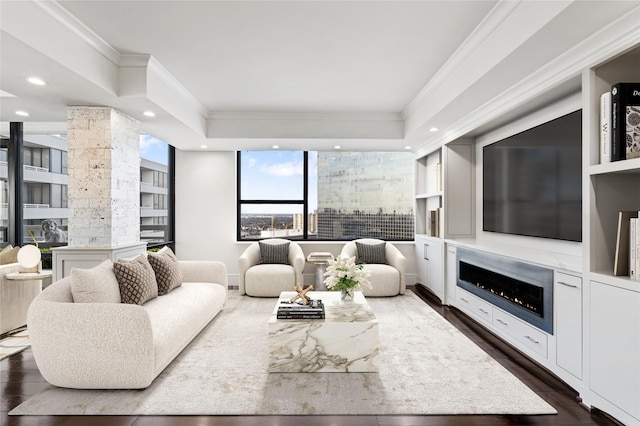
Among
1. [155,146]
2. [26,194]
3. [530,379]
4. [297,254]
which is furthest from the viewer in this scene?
[155,146]

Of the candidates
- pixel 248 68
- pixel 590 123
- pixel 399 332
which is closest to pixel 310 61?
pixel 248 68

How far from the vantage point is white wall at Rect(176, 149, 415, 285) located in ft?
21.4

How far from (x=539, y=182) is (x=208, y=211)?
505 cm

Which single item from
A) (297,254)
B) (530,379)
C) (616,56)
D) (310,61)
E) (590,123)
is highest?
(310,61)

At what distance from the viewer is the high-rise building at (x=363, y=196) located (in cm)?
678

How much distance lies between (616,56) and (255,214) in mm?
5523

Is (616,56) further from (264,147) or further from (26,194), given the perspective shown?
(26,194)

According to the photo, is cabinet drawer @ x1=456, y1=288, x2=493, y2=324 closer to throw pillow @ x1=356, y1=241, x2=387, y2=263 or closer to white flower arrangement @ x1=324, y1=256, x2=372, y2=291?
white flower arrangement @ x1=324, y1=256, x2=372, y2=291

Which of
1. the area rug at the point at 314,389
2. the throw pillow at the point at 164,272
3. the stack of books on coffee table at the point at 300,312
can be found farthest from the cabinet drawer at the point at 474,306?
the throw pillow at the point at 164,272

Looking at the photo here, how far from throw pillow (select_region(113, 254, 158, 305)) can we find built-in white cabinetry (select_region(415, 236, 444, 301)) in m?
3.60

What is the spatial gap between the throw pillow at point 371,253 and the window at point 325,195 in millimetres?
877

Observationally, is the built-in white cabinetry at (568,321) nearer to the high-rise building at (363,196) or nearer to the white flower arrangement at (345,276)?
the white flower arrangement at (345,276)

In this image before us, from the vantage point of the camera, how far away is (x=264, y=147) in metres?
6.22

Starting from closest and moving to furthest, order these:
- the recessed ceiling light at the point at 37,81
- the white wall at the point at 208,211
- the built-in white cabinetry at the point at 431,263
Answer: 1. the recessed ceiling light at the point at 37,81
2. the built-in white cabinetry at the point at 431,263
3. the white wall at the point at 208,211
